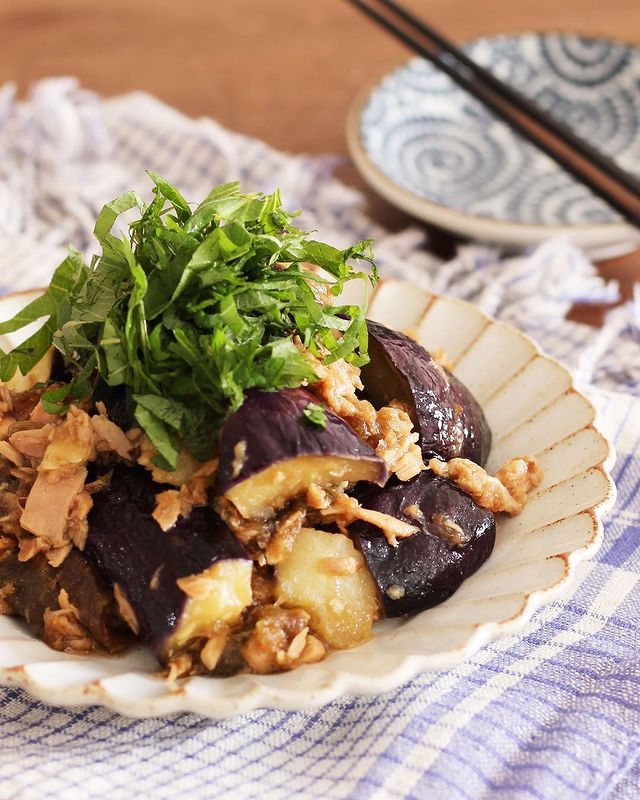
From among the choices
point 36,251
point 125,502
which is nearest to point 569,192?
point 36,251

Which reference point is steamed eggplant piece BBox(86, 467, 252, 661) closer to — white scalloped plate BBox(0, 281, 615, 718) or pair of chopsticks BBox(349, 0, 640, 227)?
white scalloped plate BBox(0, 281, 615, 718)

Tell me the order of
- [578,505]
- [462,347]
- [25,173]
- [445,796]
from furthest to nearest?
[25,173] → [462,347] → [578,505] → [445,796]

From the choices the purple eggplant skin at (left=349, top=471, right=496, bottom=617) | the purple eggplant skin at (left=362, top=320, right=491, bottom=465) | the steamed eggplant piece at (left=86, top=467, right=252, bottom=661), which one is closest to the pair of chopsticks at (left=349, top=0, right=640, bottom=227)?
the purple eggplant skin at (left=362, top=320, right=491, bottom=465)

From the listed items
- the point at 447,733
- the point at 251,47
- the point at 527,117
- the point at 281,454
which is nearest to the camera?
the point at 281,454

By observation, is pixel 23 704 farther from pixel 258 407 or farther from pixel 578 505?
pixel 578 505

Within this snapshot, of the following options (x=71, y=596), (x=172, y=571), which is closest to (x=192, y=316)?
(x=172, y=571)

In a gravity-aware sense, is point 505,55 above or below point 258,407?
above

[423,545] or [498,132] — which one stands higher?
[498,132]

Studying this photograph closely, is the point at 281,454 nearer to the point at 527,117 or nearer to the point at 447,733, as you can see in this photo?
the point at 447,733
